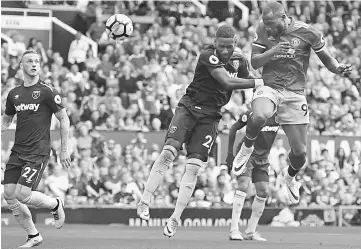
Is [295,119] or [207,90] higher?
[207,90]

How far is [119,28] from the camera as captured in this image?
17.8 meters

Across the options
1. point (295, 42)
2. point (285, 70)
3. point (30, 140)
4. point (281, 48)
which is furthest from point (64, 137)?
point (295, 42)

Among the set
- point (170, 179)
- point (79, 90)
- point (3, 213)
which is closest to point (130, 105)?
point (79, 90)

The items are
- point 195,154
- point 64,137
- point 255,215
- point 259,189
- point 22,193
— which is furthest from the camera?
point 259,189

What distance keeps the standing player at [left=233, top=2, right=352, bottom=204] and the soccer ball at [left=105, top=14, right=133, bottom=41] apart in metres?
3.22

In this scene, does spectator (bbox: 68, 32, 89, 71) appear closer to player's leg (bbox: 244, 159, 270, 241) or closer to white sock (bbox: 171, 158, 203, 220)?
player's leg (bbox: 244, 159, 270, 241)

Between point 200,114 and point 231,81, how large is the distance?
806mm

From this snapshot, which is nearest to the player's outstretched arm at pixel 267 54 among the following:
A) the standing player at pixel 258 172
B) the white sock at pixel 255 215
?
the standing player at pixel 258 172

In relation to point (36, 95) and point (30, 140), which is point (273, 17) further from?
point (30, 140)

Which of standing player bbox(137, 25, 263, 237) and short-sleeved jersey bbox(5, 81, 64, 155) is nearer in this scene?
short-sleeved jersey bbox(5, 81, 64, 155)

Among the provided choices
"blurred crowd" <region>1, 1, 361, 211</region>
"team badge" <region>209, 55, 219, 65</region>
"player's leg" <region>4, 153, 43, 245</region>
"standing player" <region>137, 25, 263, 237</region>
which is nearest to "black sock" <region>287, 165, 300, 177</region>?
"standing player" <region>137, 25, 263, 237</region>

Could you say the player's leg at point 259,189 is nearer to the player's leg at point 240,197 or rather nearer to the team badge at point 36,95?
the player's leg at point 240,197

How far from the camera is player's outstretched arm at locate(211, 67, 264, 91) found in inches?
566

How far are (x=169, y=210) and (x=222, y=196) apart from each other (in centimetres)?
208
